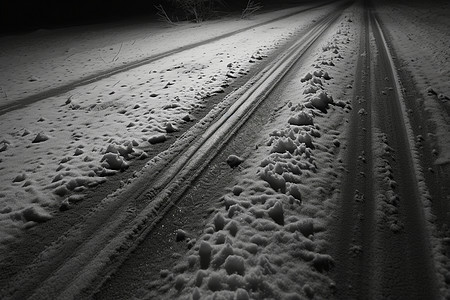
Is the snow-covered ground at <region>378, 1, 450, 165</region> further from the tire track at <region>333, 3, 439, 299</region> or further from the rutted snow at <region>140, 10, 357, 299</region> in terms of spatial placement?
the rutted snow at <region>140, 10, 357, 299</region>

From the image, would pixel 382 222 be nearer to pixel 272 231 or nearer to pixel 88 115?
pixel 272 231

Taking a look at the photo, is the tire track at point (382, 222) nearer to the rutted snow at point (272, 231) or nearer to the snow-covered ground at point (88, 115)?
the rutted snow at point (272, 231)

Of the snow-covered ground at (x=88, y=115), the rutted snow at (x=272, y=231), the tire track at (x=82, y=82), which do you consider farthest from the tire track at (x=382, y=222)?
the tire track at (x=82, y=82)

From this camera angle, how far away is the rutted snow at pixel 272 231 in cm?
208

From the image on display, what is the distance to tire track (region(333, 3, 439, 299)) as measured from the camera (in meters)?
2.07

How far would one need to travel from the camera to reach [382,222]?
258cm

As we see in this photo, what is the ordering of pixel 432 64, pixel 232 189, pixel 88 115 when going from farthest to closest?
1. pixel 432 64
2. pixel 88 115
3. pixel 232 189

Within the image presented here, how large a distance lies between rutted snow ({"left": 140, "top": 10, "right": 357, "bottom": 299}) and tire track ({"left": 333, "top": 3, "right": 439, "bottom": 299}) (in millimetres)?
195

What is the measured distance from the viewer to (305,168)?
334cm

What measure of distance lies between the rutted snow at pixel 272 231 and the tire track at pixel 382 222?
0.64 feet

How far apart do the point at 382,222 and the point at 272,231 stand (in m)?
1.13

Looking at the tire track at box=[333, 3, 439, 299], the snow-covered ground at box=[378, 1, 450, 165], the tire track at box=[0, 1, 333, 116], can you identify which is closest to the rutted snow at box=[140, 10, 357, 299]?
the tire track at box=[333, 3, 439, 299]

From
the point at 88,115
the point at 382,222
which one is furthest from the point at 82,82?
the point at 382,222

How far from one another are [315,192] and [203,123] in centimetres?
243
